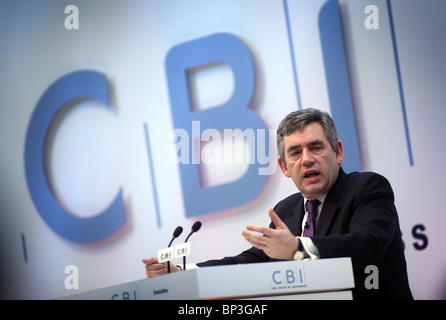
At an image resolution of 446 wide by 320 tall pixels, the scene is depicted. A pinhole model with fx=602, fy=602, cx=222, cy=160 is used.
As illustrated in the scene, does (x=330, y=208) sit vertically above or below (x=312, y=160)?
below

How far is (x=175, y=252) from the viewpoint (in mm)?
2539

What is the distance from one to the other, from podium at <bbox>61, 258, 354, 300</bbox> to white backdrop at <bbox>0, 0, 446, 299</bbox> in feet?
6.71

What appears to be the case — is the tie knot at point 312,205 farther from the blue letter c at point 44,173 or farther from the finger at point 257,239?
the blue letter c at point 44,173

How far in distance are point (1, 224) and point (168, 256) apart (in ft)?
10.5

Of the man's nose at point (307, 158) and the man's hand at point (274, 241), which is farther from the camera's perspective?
the man's nose at point (307, 158)

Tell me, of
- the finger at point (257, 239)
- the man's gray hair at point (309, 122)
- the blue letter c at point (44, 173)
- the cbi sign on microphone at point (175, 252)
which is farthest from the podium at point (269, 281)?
the blue letter c at point (44, 173)

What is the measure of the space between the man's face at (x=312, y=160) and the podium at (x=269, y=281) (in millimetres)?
876

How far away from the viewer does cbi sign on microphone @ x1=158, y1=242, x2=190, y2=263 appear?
8.23 feet

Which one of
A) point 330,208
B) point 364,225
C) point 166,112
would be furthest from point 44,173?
point 364,225

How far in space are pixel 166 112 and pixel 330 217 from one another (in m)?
2.31

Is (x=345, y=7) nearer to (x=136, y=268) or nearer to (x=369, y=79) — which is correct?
(x=369, y=79)

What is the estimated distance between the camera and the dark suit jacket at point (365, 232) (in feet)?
7.66

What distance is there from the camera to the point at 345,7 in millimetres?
4211

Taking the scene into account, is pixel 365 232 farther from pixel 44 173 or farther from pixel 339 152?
pixel 44 173
